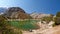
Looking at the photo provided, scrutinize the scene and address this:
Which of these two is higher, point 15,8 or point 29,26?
point 15,8

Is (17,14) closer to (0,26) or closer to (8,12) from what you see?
(8,12)

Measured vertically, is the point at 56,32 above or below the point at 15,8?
below

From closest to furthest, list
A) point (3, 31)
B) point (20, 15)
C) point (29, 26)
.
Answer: point (3, 31), point (29, 26), point (20, 15)

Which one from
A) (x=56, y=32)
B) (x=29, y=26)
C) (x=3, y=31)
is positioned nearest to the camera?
(x=3, y=31)

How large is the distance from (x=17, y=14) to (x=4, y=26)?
2101 centimetres

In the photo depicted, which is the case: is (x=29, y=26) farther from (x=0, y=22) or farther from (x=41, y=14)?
(x=41, y=14)

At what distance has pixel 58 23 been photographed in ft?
66.0

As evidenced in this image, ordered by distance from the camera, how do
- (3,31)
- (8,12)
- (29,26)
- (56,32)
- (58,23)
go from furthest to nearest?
(8,12) → (29,26) → (58,23) → (56,32) → (3,31)

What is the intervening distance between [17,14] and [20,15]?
1.95ft

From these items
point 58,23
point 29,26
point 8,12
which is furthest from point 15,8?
point 58,23

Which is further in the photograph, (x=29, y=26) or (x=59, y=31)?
(x=29, y=26)

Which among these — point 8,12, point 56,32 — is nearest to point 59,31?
point 56,32

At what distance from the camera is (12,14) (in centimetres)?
3488

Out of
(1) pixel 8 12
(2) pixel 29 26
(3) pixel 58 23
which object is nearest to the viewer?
(3) pixel 58 23
